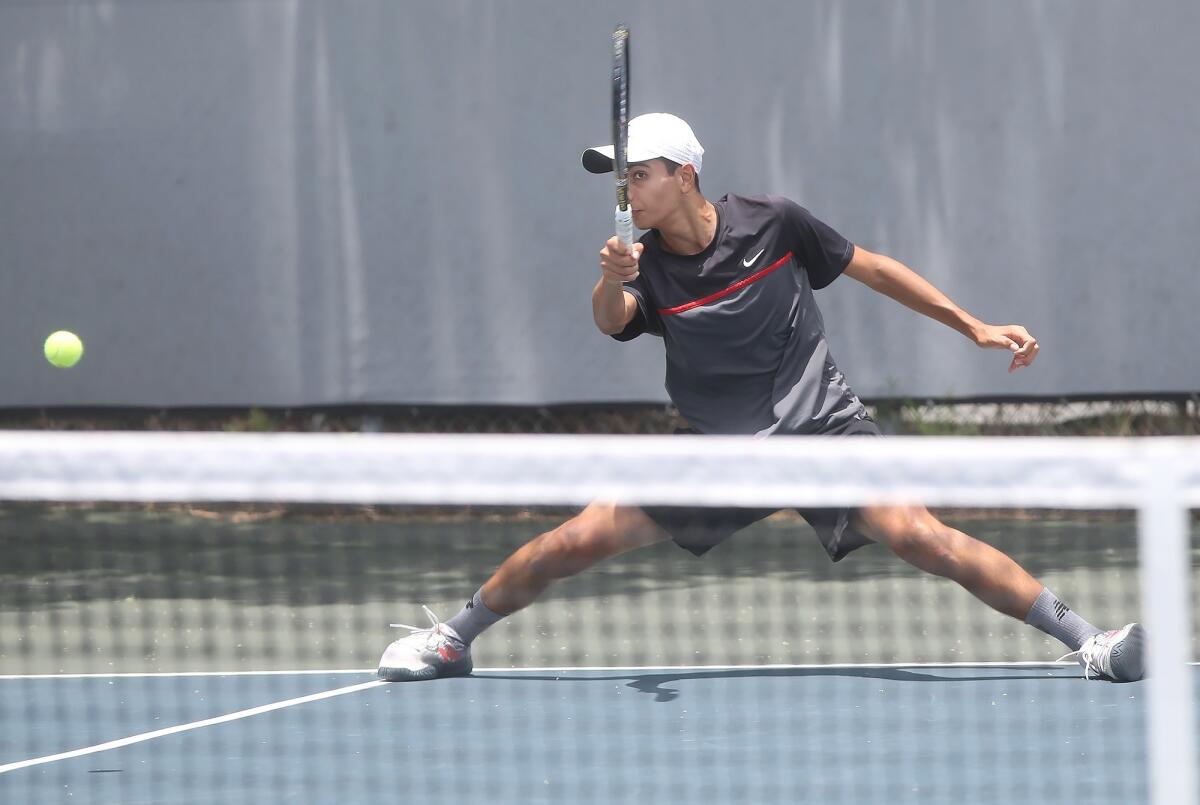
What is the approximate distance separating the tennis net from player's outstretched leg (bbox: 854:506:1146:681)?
124mm

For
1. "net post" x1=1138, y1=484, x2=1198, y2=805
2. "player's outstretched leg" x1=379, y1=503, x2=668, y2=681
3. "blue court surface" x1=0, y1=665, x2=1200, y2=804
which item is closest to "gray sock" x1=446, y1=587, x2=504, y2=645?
"player's outstretched leg" x1=379, y1=503, x2=668, y2=681

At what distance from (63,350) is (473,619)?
3.78 meters

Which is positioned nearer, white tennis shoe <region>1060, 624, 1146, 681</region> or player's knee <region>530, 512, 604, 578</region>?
white tennis shoe <region>1060, 624, 1146, 681</region>

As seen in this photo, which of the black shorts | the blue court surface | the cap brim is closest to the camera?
the blue court surface

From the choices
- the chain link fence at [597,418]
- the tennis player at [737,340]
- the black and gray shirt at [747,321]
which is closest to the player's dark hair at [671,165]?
the tennis player at [737,340]

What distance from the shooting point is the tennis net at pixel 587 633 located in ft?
7.95

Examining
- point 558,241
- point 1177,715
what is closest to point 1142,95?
point 558,241

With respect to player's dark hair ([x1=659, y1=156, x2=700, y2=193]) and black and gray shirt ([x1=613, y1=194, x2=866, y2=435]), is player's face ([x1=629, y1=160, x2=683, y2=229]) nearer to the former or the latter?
player's dark hair ([x1=659, y1=156, x2=700, y2=193])

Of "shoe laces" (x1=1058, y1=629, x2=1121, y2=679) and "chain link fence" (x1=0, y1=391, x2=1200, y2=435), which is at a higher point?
"chain link fence" (x1=0, y1=391, x2=1200, y2=435)

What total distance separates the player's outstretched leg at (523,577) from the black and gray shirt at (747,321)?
0.98 ft

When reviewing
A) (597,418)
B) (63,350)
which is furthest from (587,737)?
(597,418)

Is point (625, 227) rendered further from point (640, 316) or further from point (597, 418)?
point (597, 418)

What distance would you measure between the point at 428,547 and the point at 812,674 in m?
3.27

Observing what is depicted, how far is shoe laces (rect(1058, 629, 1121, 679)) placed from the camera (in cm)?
381
